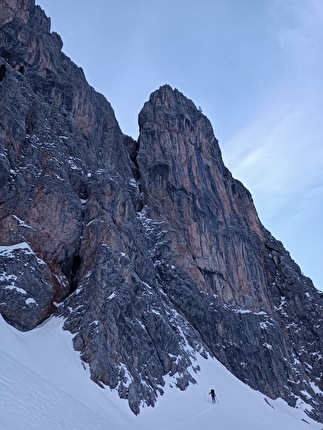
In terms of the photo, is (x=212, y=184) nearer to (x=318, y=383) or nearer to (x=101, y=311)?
(x=318, y=383)

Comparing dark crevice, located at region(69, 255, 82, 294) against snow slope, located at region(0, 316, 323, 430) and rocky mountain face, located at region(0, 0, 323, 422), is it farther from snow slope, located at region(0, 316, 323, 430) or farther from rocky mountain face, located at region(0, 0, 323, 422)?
snow slope, located at region(0, 316, 323, 430)

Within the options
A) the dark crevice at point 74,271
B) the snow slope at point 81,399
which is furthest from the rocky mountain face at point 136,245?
the snow slope at point 81,399

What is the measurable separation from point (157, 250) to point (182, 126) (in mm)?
24112

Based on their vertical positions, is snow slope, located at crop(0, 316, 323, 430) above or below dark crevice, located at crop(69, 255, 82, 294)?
below

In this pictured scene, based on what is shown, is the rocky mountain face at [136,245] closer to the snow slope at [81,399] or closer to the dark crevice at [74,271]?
the dark crevice at [74,271]

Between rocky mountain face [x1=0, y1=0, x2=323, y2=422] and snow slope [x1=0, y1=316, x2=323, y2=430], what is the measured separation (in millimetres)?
1209

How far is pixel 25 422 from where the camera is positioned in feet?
33.1

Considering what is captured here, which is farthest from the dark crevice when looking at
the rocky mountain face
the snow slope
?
the snow slope

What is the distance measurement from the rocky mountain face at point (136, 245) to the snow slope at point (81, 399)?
47.6 inches

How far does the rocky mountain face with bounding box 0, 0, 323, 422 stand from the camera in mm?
28734

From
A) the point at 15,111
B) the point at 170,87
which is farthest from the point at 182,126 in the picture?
the point at 15,111

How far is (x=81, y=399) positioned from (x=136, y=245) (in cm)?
1938

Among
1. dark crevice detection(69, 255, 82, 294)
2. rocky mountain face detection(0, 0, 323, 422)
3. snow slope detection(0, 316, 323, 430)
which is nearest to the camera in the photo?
snow slope detection(0, 316, 323, 430)

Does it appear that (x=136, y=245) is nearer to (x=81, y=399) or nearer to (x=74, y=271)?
(x=74, y=271)
